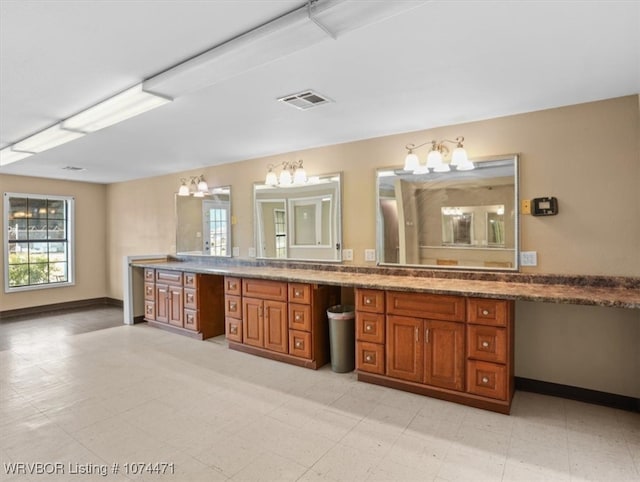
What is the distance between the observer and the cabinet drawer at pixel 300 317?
3.50m

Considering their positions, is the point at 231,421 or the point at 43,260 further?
the point at 43,260

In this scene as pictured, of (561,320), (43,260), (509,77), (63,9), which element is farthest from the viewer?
(43,260)

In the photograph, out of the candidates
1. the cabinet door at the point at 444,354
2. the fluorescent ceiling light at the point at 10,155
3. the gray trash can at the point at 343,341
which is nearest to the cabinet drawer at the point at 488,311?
the cabinet door at the point at 444,354

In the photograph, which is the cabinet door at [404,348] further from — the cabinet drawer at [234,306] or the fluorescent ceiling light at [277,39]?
the fluorescent ceiling light at [277,39]

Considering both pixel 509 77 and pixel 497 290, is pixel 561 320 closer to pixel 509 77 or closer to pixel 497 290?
pixel 497 290

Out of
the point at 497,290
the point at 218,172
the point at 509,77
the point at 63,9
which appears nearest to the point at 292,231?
the point at 218,172

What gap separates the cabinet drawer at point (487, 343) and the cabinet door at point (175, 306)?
3.56 metres

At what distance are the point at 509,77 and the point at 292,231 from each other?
9.19ft

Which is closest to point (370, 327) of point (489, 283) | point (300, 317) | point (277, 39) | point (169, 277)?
point (300, 317)

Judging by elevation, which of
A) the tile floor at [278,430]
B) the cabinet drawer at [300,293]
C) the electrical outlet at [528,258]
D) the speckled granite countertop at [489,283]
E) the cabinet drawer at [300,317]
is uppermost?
the electrical outlet at [528,258]

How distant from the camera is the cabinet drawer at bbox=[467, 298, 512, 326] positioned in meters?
2.54

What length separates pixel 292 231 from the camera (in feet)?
14.6

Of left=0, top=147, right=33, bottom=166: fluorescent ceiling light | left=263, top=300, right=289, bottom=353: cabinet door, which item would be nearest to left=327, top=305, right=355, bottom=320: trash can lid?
left=263, top=300, right=289, bottom=353: cabinet door

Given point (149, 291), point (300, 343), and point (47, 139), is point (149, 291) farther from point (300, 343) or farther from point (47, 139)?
point (300, 343)
